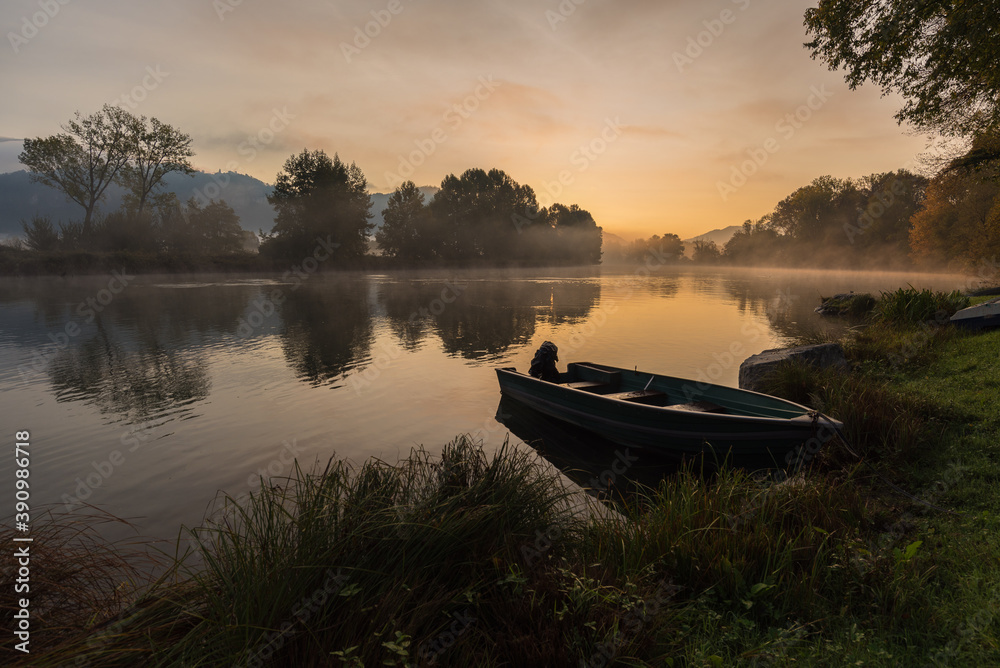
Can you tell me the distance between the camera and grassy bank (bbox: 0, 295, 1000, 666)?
324 cm

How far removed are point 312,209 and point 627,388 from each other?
7401cm

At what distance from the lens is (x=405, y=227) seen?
9250cm

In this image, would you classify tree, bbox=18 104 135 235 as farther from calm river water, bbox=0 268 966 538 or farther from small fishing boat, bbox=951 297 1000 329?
small fishing boat, bbox=951 297 1000 329

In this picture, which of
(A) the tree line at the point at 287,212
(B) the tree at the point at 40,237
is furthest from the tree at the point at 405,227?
(B) the tree at the point at 40,237

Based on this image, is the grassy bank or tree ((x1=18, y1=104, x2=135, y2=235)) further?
tree ((x1=18, y1=104, x2=135, y2=235))

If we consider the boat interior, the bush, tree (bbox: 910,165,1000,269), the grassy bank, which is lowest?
the boat interior

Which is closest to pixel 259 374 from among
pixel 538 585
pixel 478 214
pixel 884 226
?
pixel 538 585

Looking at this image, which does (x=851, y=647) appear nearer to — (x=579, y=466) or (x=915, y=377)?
(x=579, y=466)

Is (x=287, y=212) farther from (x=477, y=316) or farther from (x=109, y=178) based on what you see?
A: (x=477, y=316)

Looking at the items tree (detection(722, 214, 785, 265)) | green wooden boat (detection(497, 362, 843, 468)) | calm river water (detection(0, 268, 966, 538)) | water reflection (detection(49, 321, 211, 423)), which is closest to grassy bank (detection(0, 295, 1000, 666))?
green wooden boat (detection(497, 362, 843, 468))

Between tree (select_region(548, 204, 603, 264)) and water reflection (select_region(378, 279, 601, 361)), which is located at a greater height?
tree (select_region(548, 204, 603, 264))

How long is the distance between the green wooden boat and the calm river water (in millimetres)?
1930

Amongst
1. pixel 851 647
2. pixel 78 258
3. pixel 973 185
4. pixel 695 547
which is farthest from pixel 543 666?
pixel 78 258

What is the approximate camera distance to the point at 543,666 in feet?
10.7
